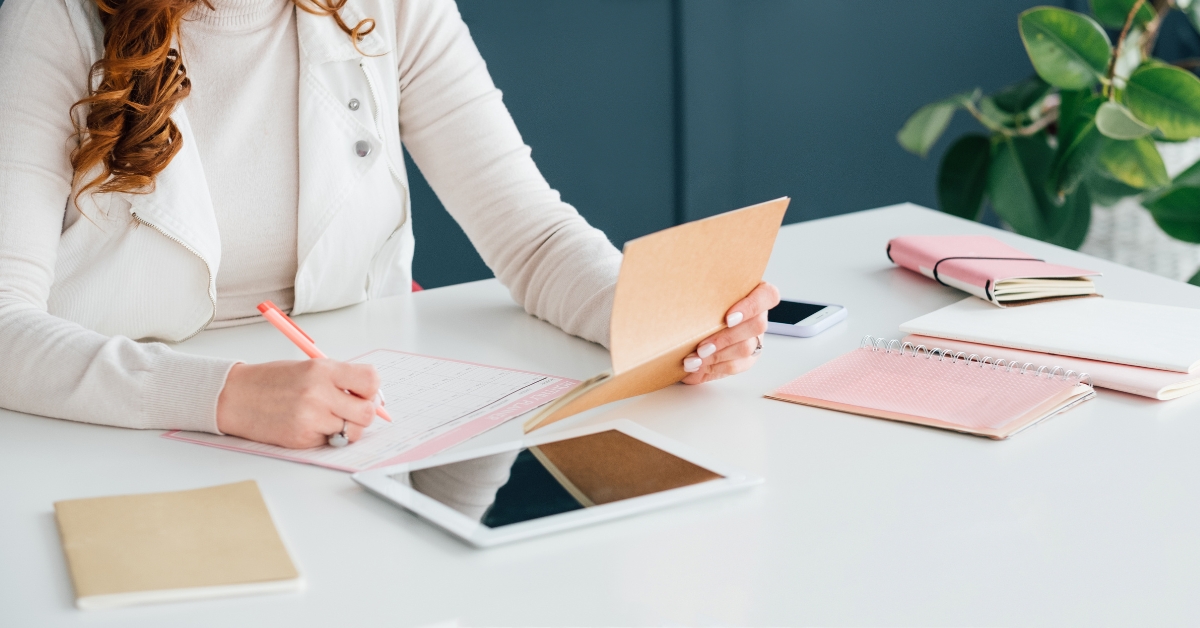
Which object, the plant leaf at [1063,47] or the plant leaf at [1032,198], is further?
the plant leaf at [1032,198]

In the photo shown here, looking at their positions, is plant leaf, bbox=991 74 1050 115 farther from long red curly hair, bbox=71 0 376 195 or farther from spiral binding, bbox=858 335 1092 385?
long red curly hair, bbox=71 0 376 195

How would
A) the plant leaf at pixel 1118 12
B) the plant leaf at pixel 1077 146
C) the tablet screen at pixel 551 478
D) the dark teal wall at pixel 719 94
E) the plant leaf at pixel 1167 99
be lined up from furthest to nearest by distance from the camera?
the dark teal wall at pixel 719 94
the plant leaf at pixel 1118 12
the plant leaf at pixel 1077 146
the plant leaf at pixel 1167 99
the tablet screen at pixel 551 478

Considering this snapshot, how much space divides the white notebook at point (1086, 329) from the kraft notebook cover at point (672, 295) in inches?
9.6

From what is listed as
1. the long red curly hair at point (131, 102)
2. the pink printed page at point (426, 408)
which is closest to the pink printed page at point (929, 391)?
the pink printed page at point (426, 408)

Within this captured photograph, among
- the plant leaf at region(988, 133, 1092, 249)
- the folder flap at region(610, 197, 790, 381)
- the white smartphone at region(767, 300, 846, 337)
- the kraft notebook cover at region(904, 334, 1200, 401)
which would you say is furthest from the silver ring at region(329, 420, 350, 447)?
the plant leaf at region(988, 133, 1092, 249)

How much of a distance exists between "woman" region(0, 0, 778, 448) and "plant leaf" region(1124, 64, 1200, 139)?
4.39 feet

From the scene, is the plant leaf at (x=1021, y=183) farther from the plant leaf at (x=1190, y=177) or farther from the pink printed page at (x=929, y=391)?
the pink printed page at (x=929, y=391)

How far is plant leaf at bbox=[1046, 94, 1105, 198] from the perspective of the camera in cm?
220

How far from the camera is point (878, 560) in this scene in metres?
0.66

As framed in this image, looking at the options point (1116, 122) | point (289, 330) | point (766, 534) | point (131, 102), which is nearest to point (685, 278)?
point (766, 534)

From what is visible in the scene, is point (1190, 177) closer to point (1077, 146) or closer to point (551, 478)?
point (1077, 146)

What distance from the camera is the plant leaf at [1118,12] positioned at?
232 centimetres

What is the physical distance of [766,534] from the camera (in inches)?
27.4

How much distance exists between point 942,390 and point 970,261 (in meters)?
0.32
